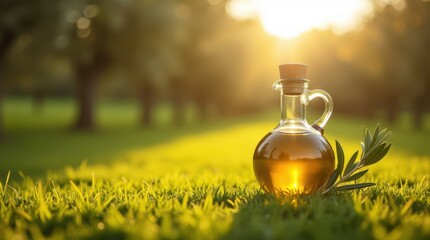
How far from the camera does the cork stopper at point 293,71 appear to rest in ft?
10.7

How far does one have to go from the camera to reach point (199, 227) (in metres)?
2.23

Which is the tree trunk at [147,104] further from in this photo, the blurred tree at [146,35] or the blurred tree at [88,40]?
the blurred tree at [146,35]

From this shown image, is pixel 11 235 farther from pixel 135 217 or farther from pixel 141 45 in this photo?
pixel 141 45

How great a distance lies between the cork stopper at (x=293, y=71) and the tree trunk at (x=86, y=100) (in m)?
22.9

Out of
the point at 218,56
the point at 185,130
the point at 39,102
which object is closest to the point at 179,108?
the point at 218,56

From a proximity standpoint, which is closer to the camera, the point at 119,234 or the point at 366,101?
the point at 119,234

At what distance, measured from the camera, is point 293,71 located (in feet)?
10.8

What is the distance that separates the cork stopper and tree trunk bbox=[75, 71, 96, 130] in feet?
75.0

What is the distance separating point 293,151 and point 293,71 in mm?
586

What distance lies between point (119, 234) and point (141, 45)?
70.6ft

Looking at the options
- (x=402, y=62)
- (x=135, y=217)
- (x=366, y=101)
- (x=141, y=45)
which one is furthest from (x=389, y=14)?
(x=135, y=217)

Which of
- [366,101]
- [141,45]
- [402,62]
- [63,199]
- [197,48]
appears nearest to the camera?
[63,199]

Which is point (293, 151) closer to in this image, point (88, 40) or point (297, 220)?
point (297, 220)

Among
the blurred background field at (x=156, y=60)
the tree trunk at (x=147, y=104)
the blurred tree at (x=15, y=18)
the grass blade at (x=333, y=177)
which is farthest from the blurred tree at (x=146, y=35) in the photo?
the grass blade at (x=333, y=177)
